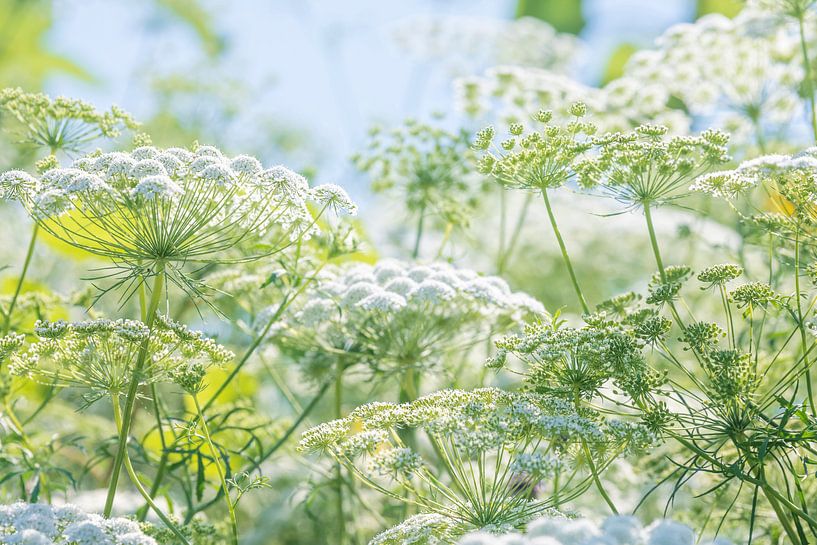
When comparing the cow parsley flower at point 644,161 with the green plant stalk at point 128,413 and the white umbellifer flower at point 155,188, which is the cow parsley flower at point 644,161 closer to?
the white umbellifer flower at point 155,188

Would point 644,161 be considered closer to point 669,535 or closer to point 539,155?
point 539,155

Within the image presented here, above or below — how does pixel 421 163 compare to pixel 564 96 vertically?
below

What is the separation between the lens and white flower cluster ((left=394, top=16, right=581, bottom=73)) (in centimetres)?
708

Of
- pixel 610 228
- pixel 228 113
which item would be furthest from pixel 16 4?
pixel 610 228

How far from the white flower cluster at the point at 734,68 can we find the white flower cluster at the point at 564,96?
17 cm

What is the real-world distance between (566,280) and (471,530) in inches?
168

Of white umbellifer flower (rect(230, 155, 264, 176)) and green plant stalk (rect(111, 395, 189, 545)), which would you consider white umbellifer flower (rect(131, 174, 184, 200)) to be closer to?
white umbellifer flower (rect(230, 155, 264, 176))

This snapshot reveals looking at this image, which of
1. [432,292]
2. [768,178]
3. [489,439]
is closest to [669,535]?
[489,439]

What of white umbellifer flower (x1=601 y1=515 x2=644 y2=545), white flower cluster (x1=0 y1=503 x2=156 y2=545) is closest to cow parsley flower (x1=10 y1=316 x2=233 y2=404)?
white flower cluster (x1=0 y1=503 x2=156 y2=545)

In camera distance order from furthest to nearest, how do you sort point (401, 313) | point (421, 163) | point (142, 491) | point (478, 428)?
point (421, 163) → point (401, 313) → point (478, 428) → point (142, 491)

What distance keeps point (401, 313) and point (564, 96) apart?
5.80 feet

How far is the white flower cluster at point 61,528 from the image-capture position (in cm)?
236

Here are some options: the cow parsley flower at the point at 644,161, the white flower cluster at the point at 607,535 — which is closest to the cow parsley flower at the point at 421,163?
the cow parsley flower at the point at 644,161

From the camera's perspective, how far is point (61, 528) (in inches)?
101
